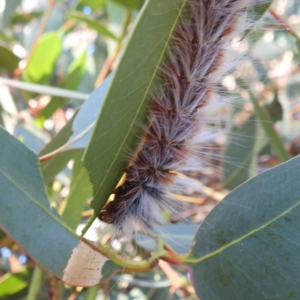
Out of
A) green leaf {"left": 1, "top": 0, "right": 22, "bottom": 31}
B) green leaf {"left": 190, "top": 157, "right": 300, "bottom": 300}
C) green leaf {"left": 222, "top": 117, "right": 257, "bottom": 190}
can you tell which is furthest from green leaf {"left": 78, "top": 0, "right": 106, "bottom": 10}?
green leaf {"left": 190, "top": 157, "right": 300, "bottom": 300}

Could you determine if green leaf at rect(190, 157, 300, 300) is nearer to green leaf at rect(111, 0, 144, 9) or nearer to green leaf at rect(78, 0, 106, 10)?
green leaf at rect(111, 0, 144, 9)

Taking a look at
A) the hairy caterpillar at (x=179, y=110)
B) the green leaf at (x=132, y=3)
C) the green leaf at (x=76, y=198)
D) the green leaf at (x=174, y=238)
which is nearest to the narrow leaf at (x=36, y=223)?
the hairy caterpillar at (x=179, y=110)

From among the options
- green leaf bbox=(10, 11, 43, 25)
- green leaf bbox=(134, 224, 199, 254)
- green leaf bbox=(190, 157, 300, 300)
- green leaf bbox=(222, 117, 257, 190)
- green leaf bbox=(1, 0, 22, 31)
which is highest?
green leaf bbox=(1, 0, 22, 31)

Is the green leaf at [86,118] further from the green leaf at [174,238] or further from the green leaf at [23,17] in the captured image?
the green leaf at [23,17]

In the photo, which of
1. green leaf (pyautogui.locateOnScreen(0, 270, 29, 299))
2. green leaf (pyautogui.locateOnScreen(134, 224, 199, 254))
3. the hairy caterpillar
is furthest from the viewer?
green leaf (pyautogui.locateOnScreen(0, 270, 29, 299))

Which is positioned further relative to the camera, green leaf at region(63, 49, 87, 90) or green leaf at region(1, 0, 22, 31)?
green leaf at region(1, 0, 22, 31)

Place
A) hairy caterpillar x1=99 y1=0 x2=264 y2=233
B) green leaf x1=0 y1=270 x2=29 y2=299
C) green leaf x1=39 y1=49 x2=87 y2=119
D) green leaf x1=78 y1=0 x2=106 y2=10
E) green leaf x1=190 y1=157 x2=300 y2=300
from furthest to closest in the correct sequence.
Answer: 1. green leaf x1=78 y1=0 x2=106 y2=10
2. green leaf x1=39 y1=49 x2=87 y2=119
3. green leaf x1=0 y1=270 x2=29 y2=299
4. hairy caterpillar x1=99 y1=0 x2=264 y2=233
5. green leaf x1=190 y1=157 x2=300 y2=300

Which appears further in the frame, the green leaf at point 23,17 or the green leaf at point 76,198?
the green leaf at point 23,17
